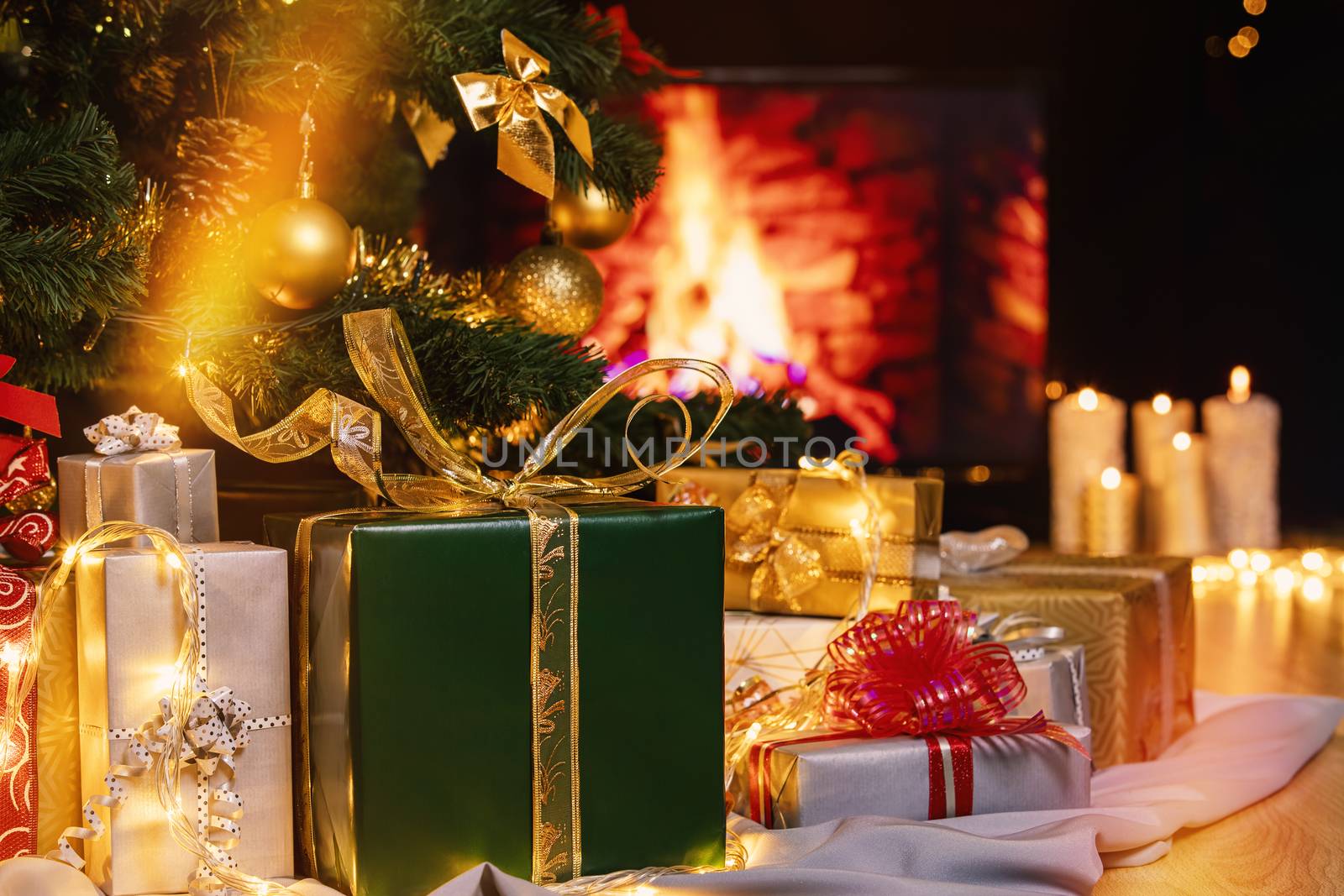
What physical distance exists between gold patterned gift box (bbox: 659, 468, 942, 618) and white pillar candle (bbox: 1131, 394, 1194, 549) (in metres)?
1.72

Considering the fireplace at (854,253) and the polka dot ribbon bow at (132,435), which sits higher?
the fireplace at (854,253)

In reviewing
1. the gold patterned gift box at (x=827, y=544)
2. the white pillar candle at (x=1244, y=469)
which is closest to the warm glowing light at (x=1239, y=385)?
the white pillar candle at (x=1244, y=469)

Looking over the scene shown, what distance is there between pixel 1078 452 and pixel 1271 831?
1672 mm

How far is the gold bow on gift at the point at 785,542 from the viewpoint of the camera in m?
1.02

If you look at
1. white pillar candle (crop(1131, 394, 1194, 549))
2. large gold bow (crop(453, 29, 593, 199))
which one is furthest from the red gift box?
white pillar candle (crop(1131, 394, 1194, 549))

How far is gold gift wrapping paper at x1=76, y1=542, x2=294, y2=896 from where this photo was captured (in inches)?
28.2

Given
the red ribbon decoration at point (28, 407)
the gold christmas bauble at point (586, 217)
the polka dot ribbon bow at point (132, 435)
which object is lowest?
the polka dot ribbon bow at point (132, 435)

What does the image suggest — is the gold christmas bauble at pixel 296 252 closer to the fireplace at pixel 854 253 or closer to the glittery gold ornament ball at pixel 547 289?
the glittery gold ornament ball at pixel 547 289

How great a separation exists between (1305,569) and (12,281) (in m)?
2.32

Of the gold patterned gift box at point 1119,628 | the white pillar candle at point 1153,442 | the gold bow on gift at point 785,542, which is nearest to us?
the gold bow on gift at point 785,542

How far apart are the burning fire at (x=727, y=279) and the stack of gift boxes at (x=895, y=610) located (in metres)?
1.41


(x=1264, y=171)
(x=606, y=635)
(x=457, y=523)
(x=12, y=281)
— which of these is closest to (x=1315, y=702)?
(x=606, y=635)

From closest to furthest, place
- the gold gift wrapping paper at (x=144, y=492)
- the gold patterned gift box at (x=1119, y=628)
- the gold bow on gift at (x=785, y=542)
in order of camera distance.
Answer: the gold gift wrapping paper at (x=144, y=492), the gold bow on gift at (x=785, y=542), the gold patterned gift box at (x=1119, y=628)

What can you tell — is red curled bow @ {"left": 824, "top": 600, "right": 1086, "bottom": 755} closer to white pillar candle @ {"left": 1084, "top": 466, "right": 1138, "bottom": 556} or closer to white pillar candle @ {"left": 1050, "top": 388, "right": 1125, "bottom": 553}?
white pillar candle @ {"left": 1084, "top": 466, "right": 1138, "bottom": 556}
